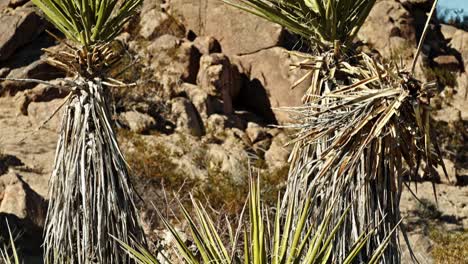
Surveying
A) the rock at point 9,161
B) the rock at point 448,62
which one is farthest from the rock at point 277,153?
the rock at point 448,62

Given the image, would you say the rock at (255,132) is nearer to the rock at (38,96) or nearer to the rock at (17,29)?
the rock at (38,96)

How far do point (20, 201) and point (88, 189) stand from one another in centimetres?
534

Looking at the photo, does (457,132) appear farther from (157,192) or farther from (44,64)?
(44,64)

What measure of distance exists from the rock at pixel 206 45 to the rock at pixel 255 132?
1543 mm

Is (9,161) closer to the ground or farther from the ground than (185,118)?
closer to the ground

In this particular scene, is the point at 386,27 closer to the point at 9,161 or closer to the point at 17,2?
the point at 17,2

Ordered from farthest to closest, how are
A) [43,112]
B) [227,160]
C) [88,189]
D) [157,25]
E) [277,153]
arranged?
[157,25] → [277,153] → [43,112] → [227,160] → [88,189]

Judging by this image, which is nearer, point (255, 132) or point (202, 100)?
point (202, 100)

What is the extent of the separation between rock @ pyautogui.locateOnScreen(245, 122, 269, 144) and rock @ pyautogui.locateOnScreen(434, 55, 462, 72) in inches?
164

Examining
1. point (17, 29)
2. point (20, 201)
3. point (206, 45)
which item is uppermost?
point (17, 29)

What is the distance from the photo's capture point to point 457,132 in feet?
48.4

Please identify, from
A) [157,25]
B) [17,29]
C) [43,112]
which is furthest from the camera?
[157,25]

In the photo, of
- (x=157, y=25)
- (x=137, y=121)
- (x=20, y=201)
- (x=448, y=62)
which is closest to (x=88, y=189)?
(x=20, y=201)

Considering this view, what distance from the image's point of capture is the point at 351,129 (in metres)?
4.08
